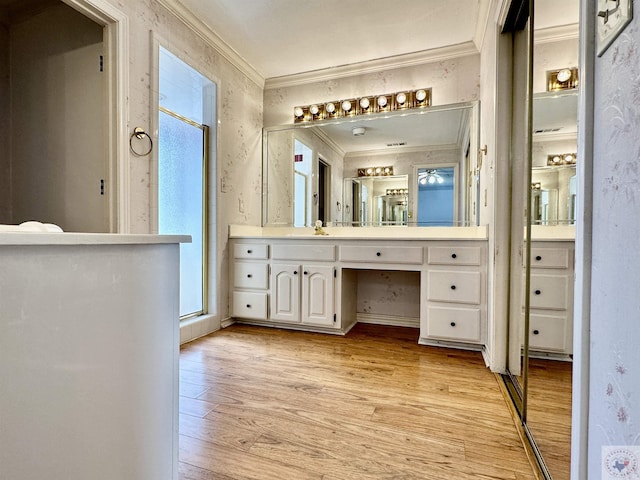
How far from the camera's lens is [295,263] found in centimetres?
276

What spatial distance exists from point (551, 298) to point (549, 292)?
0.09 ft

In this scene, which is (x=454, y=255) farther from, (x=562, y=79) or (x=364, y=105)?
(x=364, y=105)

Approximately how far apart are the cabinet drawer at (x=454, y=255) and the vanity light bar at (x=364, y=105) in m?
1.36

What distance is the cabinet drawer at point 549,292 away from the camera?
41.4 inches

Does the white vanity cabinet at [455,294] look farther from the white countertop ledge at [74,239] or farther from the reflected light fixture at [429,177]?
the white countertop ledge at [74,239]

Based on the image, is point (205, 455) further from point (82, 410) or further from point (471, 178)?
point (471, 178)

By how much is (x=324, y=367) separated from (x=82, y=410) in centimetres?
153

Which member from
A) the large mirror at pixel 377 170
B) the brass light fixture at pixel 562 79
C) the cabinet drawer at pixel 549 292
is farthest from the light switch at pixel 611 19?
the large mirror at pixel 377 170

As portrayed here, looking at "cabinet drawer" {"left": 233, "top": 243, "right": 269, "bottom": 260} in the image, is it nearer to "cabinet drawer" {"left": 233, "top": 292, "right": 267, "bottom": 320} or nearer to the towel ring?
"cabinet drawer" {"left": 233, "top": 292, "right": 267, "bottom": 320}

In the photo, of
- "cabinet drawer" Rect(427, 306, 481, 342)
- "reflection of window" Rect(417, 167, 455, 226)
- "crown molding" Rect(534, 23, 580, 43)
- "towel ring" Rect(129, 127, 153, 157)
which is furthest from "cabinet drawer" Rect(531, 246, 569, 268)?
"towel ring" Rect(129, 127, 153, 157)

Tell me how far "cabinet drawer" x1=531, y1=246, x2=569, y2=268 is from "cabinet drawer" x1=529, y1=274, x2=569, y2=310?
0.14 ft

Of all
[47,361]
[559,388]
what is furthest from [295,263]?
[47,361]

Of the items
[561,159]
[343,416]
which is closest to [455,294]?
[343,416]

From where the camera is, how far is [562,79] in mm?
1109
